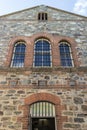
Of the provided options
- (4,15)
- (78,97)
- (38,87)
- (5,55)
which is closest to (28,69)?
(38,87)

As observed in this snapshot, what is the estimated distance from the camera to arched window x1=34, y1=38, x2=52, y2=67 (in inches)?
456

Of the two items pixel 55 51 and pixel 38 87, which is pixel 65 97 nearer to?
pixel 38 87

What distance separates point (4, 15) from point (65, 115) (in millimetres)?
8950

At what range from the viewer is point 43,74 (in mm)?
10508

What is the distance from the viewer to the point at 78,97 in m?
9.59

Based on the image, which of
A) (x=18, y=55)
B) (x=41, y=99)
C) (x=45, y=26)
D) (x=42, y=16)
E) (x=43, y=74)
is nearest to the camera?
(x=41, y=99)

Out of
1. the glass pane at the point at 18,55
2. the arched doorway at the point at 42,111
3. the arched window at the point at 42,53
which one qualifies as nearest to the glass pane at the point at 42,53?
the arched window at the point at 42,53

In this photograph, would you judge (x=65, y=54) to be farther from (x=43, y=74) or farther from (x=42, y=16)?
(x=42, y=16)

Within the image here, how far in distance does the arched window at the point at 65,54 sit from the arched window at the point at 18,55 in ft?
7.54

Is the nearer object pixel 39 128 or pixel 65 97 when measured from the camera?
pixel 65 97

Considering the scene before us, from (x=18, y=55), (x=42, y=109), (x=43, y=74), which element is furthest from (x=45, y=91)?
(x=18, y=55)

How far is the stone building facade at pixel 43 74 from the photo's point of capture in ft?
29.5

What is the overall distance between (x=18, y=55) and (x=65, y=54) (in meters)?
2.81

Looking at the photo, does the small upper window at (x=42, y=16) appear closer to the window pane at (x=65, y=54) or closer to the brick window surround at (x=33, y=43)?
the brick window surround at (x=33, y=43)
